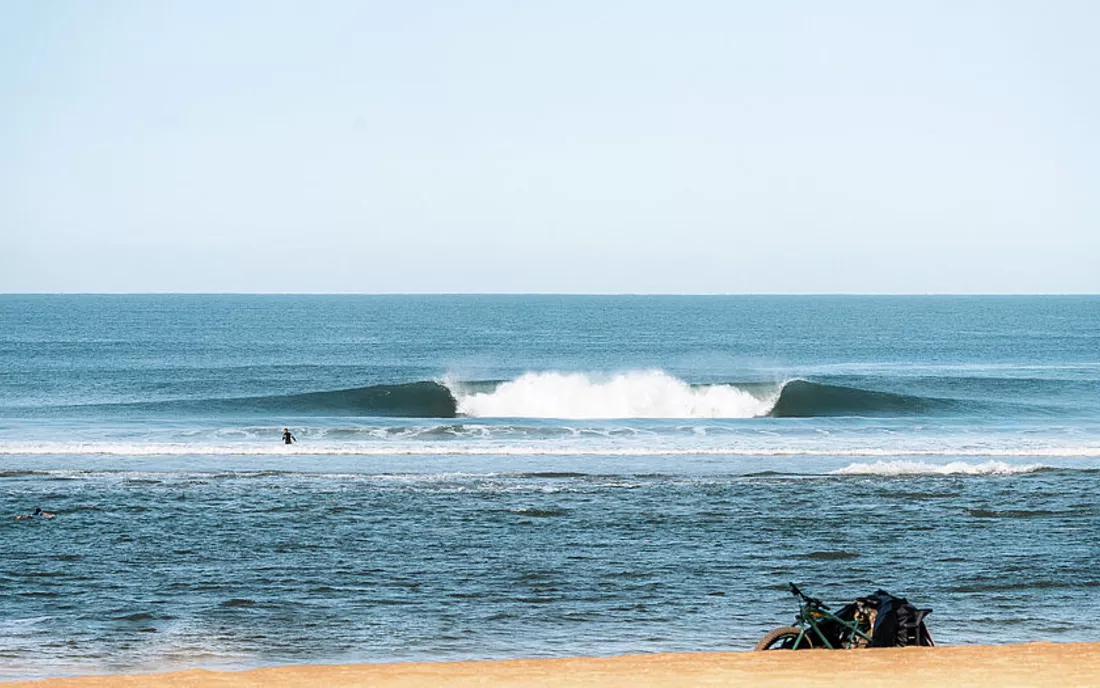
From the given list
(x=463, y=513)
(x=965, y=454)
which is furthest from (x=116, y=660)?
(x=965, y=454)

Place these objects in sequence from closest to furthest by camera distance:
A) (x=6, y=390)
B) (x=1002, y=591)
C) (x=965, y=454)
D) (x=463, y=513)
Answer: (x=1002, y=591), (x=463, y=513), (x=965, y=454), (x=6, y=390)

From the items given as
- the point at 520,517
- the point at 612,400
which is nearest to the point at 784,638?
the point at 520,517

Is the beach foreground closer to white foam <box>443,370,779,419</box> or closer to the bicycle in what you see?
the bicycle

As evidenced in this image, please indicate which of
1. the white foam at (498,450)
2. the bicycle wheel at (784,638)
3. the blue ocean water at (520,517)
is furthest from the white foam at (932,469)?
the bicycle wheel at (784,638)

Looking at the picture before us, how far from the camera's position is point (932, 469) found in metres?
31.0

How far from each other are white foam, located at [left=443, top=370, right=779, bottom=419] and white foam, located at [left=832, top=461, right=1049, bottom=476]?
23496 millimetres

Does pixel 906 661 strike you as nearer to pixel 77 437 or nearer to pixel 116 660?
pixel 116 660

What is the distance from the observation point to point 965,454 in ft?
116

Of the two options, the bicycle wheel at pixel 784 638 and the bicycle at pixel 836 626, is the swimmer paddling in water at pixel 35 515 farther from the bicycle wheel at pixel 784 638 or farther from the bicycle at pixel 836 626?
the bicycle at pixel 836 626

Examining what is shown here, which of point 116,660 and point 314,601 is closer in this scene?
point 116,660

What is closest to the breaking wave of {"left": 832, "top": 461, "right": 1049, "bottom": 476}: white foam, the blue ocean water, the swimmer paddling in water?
the blue ocean water

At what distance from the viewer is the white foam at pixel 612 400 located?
5581 cm

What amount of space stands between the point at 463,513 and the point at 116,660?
36.1 feet

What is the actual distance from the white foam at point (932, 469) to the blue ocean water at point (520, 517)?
0.47 ft
